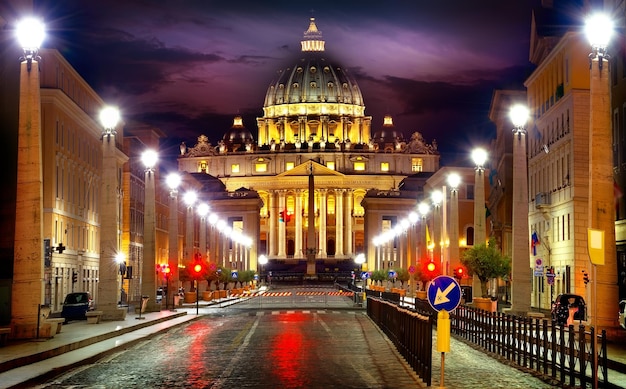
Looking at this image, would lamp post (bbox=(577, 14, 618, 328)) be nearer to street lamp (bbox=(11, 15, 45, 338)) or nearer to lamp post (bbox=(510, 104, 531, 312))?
lamp post (bbox=(510, 104, 531, 312))

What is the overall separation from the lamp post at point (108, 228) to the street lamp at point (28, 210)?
11.0m

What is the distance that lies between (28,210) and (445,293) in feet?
46.2

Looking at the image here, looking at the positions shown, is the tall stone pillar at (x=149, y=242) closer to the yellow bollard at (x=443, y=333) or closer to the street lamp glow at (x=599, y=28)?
the street lamp glow at (x=599, y=28)

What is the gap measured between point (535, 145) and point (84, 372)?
56820mm

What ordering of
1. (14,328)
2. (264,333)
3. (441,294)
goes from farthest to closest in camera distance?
1. (264,333)
2. (14,328)
3. (441,294)

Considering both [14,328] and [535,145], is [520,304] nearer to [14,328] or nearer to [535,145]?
[14,328]

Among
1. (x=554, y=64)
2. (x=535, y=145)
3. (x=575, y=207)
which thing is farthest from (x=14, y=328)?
(x=535, y=145)

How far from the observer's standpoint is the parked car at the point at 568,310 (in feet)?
118

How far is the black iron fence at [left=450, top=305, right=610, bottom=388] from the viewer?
2015 centimetres

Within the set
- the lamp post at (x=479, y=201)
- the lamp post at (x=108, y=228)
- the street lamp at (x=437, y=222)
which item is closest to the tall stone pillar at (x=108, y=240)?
the lamp post at (x=108, y=228)

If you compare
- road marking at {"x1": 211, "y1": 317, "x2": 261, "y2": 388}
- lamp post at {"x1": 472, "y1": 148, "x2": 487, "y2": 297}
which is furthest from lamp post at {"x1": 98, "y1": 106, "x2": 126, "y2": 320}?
lamp post at {"x1": 472, "y1": 148, "x2": 487, "y2": 297}

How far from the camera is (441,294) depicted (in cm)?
2052

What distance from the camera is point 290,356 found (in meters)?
27.6

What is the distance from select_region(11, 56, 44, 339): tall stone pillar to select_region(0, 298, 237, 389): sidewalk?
2.52 feet
